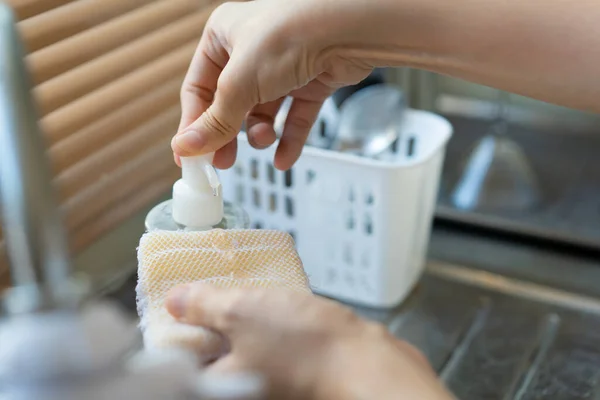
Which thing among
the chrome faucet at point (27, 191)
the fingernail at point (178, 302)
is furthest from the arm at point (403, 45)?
the chrome faucet at point (27, 191)

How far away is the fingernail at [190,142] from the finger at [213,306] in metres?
0.16

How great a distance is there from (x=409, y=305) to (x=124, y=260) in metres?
0.33

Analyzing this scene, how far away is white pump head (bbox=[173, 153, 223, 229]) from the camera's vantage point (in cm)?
52

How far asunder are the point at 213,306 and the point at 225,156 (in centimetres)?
27

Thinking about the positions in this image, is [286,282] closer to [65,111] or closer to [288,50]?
[288,50]

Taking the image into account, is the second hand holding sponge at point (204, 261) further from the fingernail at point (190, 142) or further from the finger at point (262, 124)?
the finger at point (262, 124)

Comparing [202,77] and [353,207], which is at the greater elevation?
[202,77]

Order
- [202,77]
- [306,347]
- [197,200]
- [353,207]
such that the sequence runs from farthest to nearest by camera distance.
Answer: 1. [353,207]
2. [202,77]
3. [197,200]
4. [306,347]

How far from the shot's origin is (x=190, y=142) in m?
0.55

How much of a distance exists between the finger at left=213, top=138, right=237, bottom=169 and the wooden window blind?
189mm

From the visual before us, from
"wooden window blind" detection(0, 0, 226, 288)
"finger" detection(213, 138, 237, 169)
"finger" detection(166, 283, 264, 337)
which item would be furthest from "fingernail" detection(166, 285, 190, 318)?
"wooden window blind" detection(0, 0, 226, 288)

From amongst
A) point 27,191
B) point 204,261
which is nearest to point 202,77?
point 204,261

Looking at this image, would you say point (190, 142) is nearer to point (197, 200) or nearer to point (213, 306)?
point (197, 200)

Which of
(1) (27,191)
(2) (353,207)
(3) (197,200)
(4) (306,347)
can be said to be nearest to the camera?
(1) (27,191)
